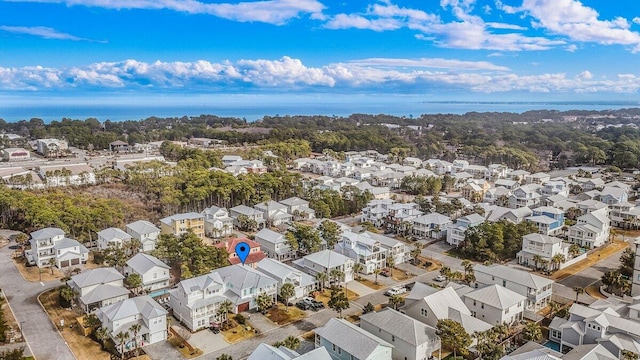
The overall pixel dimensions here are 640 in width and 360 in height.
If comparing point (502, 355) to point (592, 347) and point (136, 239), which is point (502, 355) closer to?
point (592, 347)

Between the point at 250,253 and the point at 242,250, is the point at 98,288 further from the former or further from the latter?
the point at 250,253

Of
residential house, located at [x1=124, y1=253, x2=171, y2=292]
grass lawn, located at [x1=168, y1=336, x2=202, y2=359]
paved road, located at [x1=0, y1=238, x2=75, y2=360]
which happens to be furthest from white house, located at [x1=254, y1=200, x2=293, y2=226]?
grass lawn, located at [x1=168, y1=336, x2=202, y2=359]

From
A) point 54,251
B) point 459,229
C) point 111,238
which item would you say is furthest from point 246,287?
point 459,229

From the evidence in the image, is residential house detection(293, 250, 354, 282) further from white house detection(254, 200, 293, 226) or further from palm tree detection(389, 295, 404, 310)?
white house detection(254, 200, 293, 226)

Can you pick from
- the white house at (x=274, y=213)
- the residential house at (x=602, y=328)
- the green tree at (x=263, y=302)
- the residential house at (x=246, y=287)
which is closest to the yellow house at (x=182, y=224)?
the white house at (x=274, y=213)

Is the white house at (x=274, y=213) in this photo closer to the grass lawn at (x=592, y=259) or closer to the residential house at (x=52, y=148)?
the grass lawn at (x=592, y=259)
